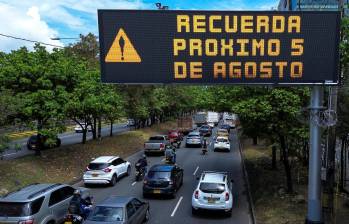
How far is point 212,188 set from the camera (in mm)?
18906

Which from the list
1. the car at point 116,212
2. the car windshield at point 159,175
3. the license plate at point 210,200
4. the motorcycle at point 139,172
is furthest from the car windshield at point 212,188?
the motorcycle at point 139,172

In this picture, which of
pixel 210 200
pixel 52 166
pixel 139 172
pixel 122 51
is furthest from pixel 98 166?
pixel 122 51

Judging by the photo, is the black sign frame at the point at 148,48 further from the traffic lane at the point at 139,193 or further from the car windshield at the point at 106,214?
the traffic lane at the point at 139,193

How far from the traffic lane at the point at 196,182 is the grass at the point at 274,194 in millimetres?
728

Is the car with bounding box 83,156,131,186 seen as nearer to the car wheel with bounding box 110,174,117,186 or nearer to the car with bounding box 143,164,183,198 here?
the car wheel with bounding box 110,174,117,186

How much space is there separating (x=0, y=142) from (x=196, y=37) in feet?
44.2

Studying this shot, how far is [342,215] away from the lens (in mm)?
17875

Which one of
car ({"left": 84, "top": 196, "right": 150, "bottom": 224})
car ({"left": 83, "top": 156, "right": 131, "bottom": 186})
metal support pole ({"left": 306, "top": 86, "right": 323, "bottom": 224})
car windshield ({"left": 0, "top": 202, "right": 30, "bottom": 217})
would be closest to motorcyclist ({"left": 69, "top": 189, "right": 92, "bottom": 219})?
car ({"left": 84, "top": 196, "right": 150, "bottom": 224})

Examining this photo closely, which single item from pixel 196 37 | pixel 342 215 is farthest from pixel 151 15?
pixel 342 215

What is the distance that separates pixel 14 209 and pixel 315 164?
10.4 meters

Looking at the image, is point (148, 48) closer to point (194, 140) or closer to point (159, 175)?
point (159, 175)

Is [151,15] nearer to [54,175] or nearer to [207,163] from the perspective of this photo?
[54,175]

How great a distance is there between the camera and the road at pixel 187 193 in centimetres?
1862

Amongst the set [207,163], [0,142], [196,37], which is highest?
[196,37]
